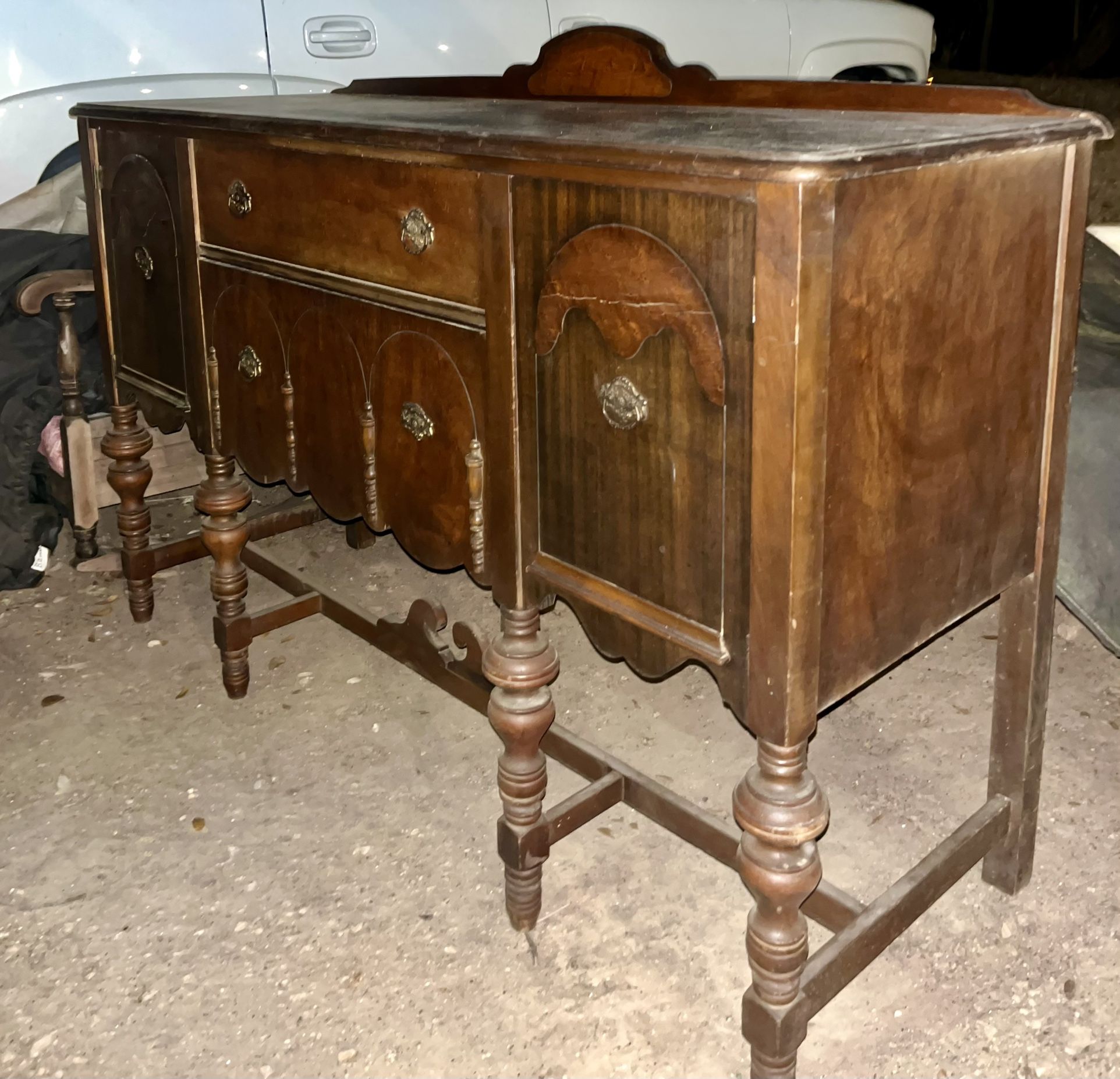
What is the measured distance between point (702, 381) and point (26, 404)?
2250 millimetres

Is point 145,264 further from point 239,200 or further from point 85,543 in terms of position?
point 85,543

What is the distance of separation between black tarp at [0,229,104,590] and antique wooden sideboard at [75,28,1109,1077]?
1.02 metres

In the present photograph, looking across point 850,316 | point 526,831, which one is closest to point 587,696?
point 526,831

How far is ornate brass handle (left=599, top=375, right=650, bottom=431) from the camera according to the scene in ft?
4.46

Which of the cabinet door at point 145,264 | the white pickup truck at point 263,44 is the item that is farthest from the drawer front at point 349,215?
the white pickup truck at point 263,44

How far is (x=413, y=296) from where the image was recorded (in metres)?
1.65

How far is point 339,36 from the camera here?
322 centimetres

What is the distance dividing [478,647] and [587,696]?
1.47 feet

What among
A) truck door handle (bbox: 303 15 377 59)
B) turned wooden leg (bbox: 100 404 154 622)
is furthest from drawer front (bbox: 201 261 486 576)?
truck door handle (bbox: 303 15 377 59)

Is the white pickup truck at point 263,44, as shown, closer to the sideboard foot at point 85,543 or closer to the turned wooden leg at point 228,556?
the sideboard foot at point 85,543

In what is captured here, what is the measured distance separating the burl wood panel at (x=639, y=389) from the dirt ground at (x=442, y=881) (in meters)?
0.56

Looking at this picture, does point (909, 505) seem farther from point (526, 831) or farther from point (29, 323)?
point (29, 323)

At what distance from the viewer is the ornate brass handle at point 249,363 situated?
6.88 ft

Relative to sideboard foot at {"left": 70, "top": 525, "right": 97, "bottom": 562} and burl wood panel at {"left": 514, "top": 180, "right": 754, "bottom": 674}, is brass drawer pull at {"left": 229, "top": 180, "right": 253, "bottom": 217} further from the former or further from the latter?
sideboard foot at {"left": 70, "top": 525, "right": 97, "bottom": 562}
